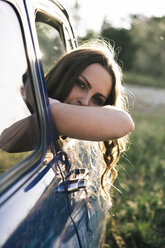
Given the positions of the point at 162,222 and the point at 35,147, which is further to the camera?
the point at 162,222

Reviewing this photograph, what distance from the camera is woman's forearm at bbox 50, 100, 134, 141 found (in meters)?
1.56

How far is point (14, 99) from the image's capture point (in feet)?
4.54

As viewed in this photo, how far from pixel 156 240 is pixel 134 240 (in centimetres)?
22

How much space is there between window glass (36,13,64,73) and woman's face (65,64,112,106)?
1.46 feet

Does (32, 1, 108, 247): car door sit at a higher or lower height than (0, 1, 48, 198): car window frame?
lower

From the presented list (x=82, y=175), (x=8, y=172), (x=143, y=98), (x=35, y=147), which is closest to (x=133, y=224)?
(x=82, y=175)

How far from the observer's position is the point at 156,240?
133 inches

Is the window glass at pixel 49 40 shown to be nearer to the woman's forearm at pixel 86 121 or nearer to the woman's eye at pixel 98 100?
the woman's eye at pixel 98 100

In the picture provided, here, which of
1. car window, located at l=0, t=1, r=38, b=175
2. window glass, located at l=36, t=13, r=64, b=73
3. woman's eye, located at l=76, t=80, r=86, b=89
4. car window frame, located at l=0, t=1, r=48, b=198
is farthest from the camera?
window glass, located at l=36, t=13, r=64, b=73

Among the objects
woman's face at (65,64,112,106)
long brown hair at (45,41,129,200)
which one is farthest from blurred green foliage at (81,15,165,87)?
woman's face at (65,64,112,106)

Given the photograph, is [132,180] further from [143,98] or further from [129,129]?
[143,98]

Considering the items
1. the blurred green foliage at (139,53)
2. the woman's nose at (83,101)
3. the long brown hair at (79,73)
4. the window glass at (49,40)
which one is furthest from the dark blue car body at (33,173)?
the blurred green foliage at (139,53)

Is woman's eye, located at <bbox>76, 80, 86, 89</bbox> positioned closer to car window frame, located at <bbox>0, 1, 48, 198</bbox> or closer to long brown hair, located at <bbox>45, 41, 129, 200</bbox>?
long brown hair, located at <bbox>45, 41, 129, 200</bbox>

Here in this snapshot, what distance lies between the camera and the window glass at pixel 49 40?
2.38m
